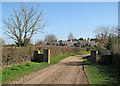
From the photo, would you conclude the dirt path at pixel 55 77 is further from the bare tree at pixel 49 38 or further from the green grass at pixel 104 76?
the bare tree at pixel 49 38

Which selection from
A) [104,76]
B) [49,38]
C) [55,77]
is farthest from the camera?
[49,38]

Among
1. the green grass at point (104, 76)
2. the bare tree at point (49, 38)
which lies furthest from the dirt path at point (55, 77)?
the bare tree at point (49, 38)

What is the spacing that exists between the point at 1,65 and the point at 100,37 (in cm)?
Result: 4458

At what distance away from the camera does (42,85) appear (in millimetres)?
6949

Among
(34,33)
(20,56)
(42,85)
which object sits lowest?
(42,85)

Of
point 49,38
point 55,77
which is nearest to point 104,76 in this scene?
point 55,77

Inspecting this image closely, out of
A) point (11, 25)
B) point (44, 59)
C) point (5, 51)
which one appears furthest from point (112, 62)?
point (11, 25)

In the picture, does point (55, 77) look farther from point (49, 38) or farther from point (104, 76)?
point (49, 38)

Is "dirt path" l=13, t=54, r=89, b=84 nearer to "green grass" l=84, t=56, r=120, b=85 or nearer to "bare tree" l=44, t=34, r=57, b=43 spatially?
"green grass" l=84, t=56, r=120, b=85

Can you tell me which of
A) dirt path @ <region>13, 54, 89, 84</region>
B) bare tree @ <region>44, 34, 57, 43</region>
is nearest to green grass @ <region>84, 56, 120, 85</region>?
dirt path @ <region>13, 54, 89, 84</region>

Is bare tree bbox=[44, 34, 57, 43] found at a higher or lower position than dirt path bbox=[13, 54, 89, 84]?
higher

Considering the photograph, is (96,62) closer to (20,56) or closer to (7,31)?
(20,56)

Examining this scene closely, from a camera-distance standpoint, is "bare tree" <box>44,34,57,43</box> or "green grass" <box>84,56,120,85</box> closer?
"green grass" <box>84,56,120,85</box>

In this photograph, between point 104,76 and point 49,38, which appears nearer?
point 104,76
